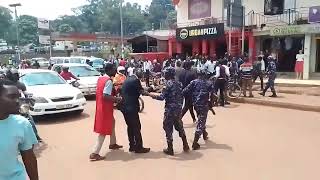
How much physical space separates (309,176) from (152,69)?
53.6 feet

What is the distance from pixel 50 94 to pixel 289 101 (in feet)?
25.7

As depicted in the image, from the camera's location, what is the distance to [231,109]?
12.7m

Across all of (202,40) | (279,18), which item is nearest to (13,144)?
(279,18)

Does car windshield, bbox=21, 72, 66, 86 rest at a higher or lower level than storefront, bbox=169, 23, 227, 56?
lower

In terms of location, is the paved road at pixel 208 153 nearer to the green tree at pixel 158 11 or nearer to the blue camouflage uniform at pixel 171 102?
the blue camouflage uniform at pixel 171 102

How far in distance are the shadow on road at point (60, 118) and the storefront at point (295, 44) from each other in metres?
12.9

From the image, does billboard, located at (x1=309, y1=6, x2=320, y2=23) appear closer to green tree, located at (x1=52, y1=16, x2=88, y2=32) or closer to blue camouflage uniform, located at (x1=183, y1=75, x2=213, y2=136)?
blue camouflage uniform, located at (x1=183, y1=75, x2=213, y2=136)

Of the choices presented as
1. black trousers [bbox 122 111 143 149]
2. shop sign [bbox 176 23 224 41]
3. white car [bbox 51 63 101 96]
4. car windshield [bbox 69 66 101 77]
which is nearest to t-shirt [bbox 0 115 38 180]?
black trousers [bbox 122 111 143 149]

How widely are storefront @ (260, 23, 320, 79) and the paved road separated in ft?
33.2

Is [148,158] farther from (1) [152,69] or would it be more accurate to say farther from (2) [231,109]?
(1) [152,69]

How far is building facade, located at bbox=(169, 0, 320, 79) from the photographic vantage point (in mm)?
20188

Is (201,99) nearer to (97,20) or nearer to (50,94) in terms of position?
(50,94)

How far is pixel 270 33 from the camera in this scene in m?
21.8

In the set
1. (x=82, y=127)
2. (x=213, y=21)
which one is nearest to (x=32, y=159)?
(x=82, y=127)
